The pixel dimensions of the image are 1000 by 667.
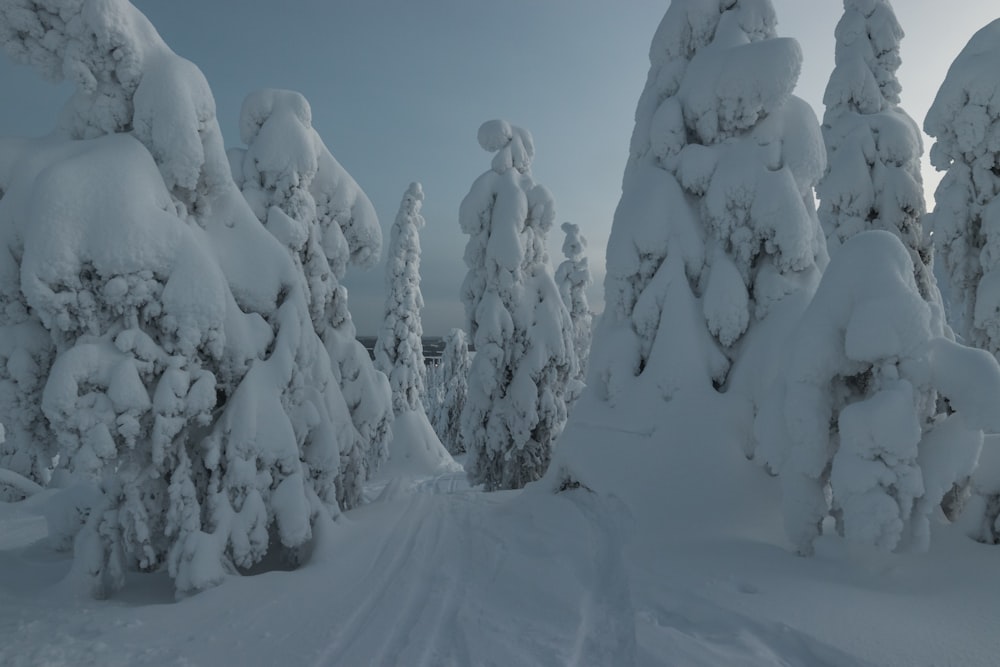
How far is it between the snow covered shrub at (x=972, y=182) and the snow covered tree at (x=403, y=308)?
839 inches

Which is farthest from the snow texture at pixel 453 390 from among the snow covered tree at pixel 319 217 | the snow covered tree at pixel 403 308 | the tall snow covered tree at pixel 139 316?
the tall snow covered tree at pixel 139 316

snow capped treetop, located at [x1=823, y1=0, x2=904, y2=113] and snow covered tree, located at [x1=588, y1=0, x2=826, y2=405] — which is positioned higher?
snow capped treetop, located at [x1=823, y1=0, x2=904, y2=113]

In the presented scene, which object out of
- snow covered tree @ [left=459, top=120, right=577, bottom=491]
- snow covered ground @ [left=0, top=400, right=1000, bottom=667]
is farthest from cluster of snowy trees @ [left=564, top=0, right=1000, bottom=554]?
snow covered tree @ [left=459, top=120, right=577, bottom=491]

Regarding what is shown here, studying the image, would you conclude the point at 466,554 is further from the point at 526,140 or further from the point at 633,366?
the point at 526,140

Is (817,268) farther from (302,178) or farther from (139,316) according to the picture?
(302,178)

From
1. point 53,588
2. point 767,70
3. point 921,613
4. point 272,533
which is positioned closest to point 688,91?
point 767,70

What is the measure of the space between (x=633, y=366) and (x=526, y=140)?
11.1 meters

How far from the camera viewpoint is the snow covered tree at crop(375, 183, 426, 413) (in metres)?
27.3

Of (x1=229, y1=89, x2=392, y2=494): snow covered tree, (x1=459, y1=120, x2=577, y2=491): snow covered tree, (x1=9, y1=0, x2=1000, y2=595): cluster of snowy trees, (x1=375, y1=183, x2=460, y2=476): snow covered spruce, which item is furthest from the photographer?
(x1=375, y1=183, x2=460, y2=476): snow covered spruce

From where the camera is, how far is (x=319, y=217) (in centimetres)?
1294

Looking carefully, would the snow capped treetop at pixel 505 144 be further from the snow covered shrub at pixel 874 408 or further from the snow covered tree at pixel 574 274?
the snow covered shrub at pixel 874 408

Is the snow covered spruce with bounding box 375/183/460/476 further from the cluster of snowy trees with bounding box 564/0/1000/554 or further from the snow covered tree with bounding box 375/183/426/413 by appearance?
A: the cluster of snowy trees with bounding box 564/0/1000/554

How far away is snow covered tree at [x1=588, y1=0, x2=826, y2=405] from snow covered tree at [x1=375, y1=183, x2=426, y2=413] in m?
19.0

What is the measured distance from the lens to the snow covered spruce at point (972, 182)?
12289 millimetres
